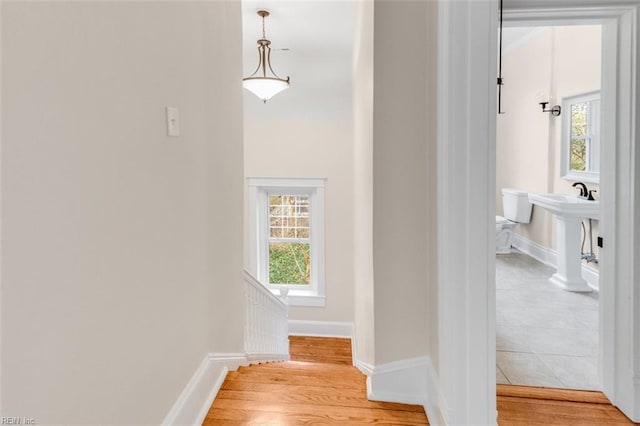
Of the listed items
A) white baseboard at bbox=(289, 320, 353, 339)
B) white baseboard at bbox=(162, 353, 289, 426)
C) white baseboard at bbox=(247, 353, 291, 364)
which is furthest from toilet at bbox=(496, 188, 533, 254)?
white baseboard at bbox=(162, 353, 289, 426)

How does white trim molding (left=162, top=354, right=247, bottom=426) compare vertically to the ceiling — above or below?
below

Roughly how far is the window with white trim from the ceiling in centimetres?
100

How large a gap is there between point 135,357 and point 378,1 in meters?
1.69

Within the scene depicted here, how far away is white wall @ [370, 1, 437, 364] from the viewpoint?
194 centimetres

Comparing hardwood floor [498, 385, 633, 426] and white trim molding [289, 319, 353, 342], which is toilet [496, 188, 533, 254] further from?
hardwood floor [498, 385, 633, 426]

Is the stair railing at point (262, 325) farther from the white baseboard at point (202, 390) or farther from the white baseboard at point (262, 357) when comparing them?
the white baseboard at point (202, 390)

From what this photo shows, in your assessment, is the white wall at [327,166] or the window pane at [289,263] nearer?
the white wall at [327,166]

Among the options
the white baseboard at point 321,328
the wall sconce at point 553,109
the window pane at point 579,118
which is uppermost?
the wall sconce at point 553,109

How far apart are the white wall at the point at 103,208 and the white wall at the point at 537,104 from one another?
4146mm

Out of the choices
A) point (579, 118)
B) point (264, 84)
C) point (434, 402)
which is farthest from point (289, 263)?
point (434, 402)

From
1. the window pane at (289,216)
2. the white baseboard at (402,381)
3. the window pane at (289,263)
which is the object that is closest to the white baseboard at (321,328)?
the window pane at (289,263)

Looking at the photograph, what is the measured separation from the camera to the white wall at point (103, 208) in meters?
0.91

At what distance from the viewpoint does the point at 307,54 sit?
4.62 metres

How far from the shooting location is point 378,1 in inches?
76.0
